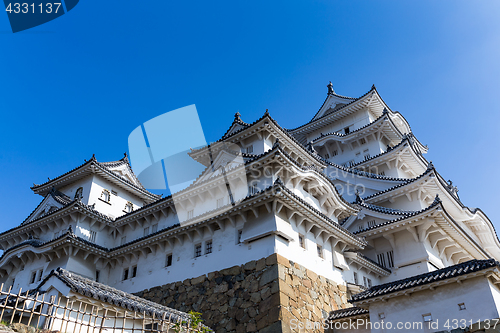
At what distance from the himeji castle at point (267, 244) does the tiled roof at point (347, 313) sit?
0.24 feet

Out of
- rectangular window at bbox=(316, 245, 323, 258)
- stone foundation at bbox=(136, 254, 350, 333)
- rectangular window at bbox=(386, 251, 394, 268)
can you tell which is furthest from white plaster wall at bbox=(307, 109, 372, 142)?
stone foundation at bbox=(136, 254, 350, 333)

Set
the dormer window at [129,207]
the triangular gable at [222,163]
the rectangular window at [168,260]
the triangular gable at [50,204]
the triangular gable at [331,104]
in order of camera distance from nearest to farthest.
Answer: the rectangular window at [168,260] < the triangular gable at [222,163] < the triangular gable at [50,204] < the dormer window at [129,207] < the triangular gable at [331,104]

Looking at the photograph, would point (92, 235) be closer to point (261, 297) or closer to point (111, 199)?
point (111, 199)

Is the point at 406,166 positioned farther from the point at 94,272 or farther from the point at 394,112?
the point at 94,272

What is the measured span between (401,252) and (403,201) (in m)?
7.03

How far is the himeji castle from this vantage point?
15.9 metres

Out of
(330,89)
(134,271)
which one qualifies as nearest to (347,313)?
(134,271)

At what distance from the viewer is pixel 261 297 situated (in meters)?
17.7

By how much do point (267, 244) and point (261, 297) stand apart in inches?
94.3

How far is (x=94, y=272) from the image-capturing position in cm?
2467

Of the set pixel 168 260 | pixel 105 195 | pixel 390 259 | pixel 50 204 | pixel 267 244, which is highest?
pixel 105 195

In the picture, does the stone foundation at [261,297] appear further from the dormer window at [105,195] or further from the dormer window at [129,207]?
the dormer window at [129,207]

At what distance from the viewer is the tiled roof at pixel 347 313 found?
1742cm

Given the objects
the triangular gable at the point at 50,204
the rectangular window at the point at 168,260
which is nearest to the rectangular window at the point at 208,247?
the rectangular window at the point at 168,260
